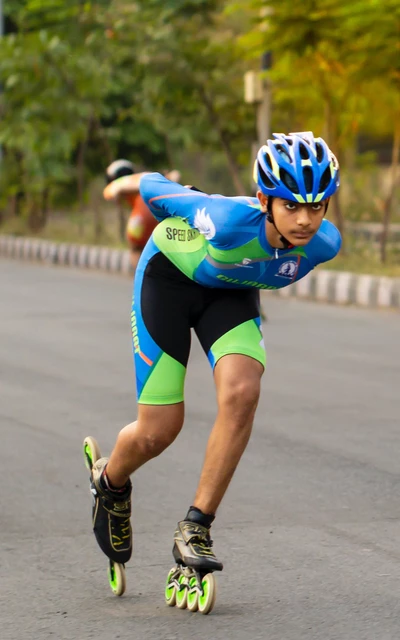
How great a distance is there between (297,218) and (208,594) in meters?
1.29

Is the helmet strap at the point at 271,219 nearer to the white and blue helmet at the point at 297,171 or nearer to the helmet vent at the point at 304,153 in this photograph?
the white and blue helmet at the point at 297,171

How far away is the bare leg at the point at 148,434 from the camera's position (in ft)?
16.5

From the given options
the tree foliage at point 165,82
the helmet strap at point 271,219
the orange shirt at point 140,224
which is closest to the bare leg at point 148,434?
the helmet strap at point 271,219

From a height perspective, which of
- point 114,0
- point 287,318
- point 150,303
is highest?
point 114,0

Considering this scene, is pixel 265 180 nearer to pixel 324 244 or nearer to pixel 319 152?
pixel 319 152

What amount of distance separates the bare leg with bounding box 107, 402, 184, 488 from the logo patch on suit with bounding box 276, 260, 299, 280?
58 cm

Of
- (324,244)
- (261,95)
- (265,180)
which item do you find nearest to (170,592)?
(324,244)

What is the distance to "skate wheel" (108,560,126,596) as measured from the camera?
5066mm

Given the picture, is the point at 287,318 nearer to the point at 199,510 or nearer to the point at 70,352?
the point at 70,352

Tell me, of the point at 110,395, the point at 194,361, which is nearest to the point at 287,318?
the point at 194,361

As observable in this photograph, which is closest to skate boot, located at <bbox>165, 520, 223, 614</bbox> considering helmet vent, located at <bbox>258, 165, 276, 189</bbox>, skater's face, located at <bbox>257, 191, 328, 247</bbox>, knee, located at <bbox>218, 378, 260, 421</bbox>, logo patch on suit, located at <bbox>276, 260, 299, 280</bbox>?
knee, located at <bbox>218, 378, 260, 421</bbox>

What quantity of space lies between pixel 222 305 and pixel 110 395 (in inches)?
186

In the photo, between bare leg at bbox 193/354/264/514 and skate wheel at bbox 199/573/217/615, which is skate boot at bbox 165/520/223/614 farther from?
bare leg at bbox 193/354/264/514

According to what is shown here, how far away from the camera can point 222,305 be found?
203 inches
